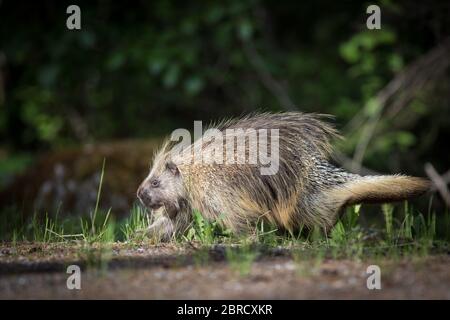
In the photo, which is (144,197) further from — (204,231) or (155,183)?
(204,231)

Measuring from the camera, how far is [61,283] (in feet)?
10.7

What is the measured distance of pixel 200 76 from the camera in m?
9.58

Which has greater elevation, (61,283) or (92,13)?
(92,13)

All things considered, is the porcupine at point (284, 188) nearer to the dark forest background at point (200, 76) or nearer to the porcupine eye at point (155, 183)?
the porcupine eye at point (155, 183)

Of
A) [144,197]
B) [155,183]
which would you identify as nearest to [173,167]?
[155,183]

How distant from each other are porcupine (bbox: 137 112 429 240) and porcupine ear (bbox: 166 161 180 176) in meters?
0.10

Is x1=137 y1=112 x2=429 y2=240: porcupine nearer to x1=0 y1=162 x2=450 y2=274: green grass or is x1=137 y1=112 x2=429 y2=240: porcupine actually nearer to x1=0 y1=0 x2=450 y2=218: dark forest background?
x1=0 y1=162 x2=450 y2=274: green grass

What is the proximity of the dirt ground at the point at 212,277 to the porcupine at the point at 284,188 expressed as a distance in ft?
3.30

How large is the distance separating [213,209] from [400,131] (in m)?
5.79

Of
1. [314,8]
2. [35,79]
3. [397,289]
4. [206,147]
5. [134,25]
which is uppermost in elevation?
[314,8]

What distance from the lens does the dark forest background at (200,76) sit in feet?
29.7

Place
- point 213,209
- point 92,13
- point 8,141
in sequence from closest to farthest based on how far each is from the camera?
point 213,209, point 92,13, point 8,141

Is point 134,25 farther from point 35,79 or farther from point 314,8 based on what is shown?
point 314,8

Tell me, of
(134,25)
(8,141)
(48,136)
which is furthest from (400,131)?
(8,141)
